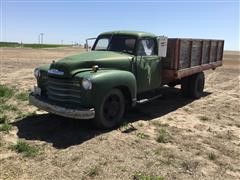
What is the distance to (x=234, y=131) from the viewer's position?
8133 millimetres

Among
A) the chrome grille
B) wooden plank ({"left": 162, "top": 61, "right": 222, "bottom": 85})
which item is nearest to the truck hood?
the chrome grille

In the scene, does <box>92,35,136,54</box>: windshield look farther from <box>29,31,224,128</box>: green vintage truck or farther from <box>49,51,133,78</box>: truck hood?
<box>49,51,133,78</box>: truck hood

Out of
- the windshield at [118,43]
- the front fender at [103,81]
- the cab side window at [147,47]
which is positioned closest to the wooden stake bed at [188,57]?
the cab side window at [147,47]

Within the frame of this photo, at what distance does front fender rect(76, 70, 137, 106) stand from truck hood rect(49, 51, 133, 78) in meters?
0.28

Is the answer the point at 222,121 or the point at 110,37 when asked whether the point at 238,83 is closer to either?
the point at 222,121

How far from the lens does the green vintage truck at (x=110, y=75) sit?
23.6 feet

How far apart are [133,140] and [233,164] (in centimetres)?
192

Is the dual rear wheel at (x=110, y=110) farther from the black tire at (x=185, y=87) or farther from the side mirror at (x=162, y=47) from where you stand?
the black tire at (x=185, y=87)

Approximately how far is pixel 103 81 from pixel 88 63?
2.46 feet

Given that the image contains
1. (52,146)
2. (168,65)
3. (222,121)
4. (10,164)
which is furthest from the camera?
(168,65)

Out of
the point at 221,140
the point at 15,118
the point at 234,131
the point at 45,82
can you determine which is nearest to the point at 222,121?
the point at 234,131

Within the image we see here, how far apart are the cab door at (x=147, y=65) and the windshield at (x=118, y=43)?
20 centimetres

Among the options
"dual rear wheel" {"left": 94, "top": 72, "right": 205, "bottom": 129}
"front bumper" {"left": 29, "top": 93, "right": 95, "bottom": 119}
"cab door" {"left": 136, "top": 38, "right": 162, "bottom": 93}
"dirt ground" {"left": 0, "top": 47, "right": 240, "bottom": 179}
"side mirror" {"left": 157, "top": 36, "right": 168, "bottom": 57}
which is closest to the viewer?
"dirt ground" {"left": 0, "top": 47, "right": 240, "bottom": 179}

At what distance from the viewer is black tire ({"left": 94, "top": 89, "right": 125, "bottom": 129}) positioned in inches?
291
